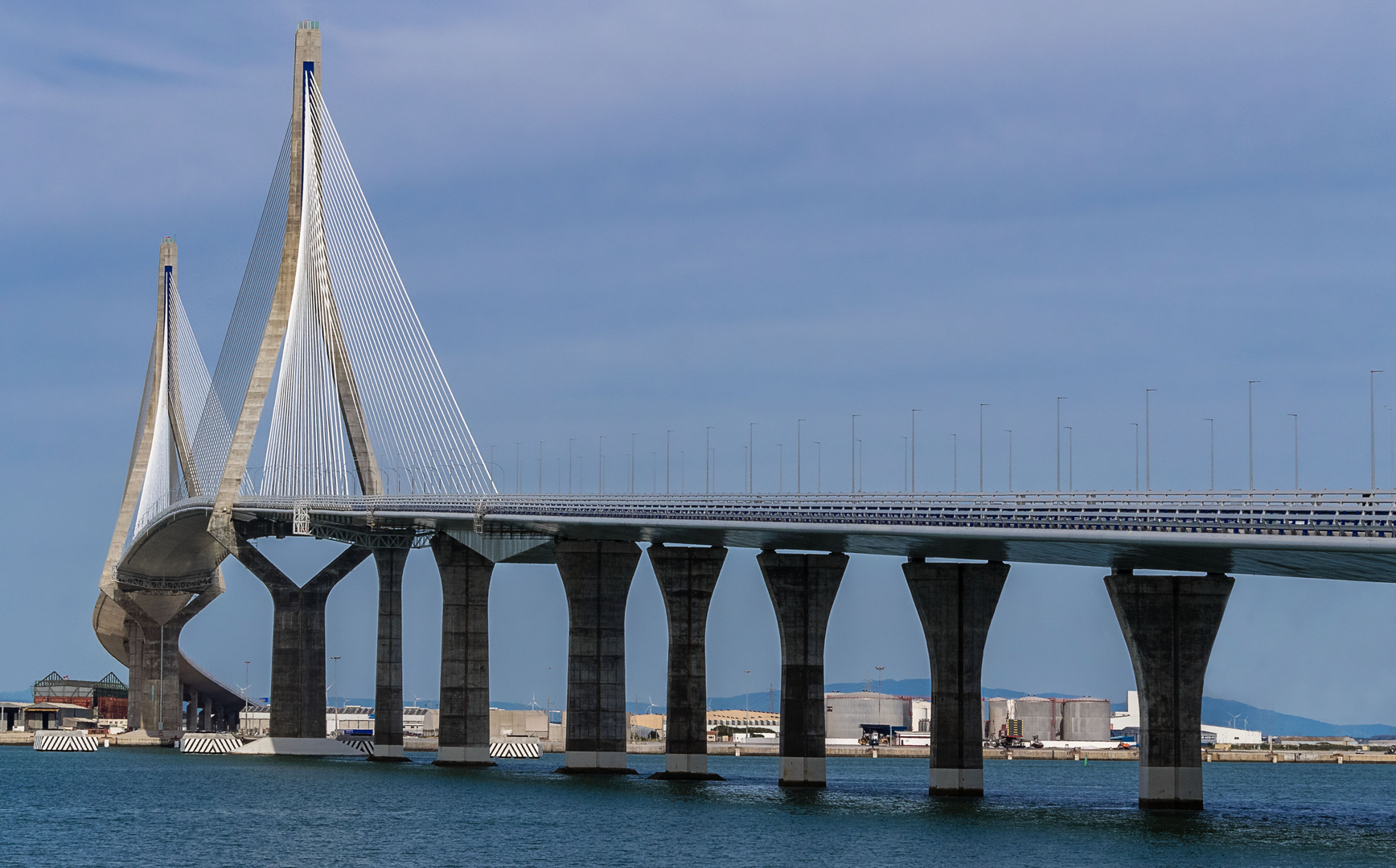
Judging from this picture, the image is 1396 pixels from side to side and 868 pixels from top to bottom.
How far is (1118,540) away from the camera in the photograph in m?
57.3

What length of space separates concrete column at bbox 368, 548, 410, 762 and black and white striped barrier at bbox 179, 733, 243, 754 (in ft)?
61.8

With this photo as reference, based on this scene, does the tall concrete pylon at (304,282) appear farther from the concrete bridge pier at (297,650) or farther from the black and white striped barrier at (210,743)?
Answer: the black and white striped barrier at (210,743)

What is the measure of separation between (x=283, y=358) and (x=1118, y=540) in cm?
5014

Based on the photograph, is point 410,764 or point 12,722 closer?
point 410,764

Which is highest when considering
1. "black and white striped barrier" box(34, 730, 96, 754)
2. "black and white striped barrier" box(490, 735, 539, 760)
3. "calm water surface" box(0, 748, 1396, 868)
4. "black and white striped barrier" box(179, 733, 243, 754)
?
"calm water surface" box(0, 748, 1396, 868)

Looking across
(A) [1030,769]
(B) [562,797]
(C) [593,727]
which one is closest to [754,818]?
(B) [562,797]

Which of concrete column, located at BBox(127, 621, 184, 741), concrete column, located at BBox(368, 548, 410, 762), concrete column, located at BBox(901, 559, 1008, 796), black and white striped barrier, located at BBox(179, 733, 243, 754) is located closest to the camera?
concrete column, located at BBox(901, 559, 1008, 796)

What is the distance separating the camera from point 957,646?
74.9 metres

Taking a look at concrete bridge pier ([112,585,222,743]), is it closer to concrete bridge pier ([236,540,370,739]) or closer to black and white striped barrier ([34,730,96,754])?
black and white striped barrier ([34,730,96,754])

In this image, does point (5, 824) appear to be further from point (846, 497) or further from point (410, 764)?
point (410, 764)

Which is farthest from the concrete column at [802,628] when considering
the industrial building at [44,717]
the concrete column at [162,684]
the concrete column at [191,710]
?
the industrial building at [44,717]

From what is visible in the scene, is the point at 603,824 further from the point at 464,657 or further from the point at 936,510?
the point at 464,657

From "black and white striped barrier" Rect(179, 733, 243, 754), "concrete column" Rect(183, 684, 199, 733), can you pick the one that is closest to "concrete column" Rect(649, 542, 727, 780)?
"black and white striped barrier" Rect(179, 733, 243, 754)

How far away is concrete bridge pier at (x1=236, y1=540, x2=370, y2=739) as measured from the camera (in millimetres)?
111688
